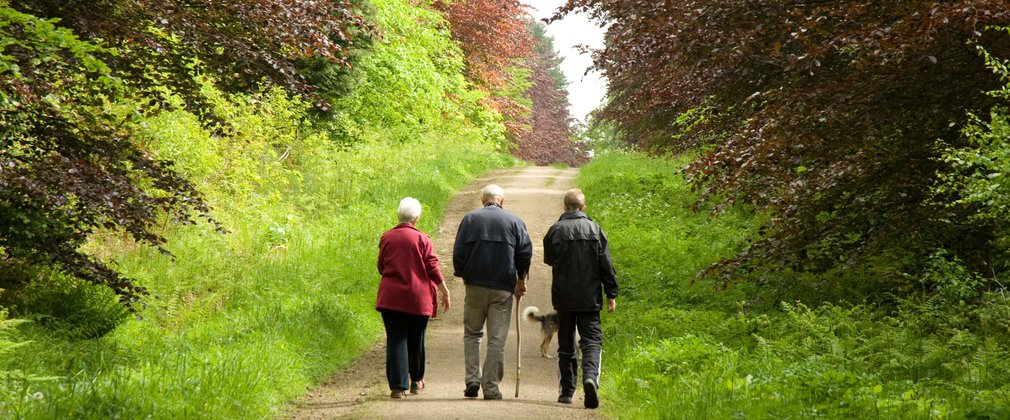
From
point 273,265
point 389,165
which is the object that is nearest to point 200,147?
point 273,265

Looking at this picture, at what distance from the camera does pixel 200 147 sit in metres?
13.4

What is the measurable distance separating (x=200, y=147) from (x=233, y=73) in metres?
4.74

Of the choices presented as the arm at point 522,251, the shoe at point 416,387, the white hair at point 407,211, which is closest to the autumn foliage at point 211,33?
the white hair at point 407,211

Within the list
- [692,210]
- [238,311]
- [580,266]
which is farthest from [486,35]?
[580,266]

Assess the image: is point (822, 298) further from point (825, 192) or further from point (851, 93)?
point (851, 93)

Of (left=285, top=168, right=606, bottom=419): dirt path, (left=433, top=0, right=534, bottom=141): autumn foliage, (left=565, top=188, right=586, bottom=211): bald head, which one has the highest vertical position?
(left=433, top=0, right=534, bottom=141): autumn foliage

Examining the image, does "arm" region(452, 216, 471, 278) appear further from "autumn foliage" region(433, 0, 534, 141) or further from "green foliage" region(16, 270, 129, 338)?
"autumn foliage" region(433, 0, 534, 141)

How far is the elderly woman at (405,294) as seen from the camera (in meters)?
8.37

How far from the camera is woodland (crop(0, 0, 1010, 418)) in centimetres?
680

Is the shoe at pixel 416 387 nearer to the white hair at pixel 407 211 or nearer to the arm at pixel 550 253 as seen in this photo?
the white hair at pixel 407 211

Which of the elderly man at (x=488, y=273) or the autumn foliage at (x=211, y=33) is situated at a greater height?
the autumn foliage at (x=211, y=33)

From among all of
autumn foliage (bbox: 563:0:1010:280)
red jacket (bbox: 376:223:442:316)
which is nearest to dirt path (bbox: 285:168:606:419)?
red jacket (bbox: 376:223:442:316)

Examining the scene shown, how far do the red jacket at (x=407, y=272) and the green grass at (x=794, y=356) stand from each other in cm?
Result: 188

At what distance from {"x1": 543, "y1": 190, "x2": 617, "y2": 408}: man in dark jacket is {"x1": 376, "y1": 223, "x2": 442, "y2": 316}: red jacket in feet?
3.73
